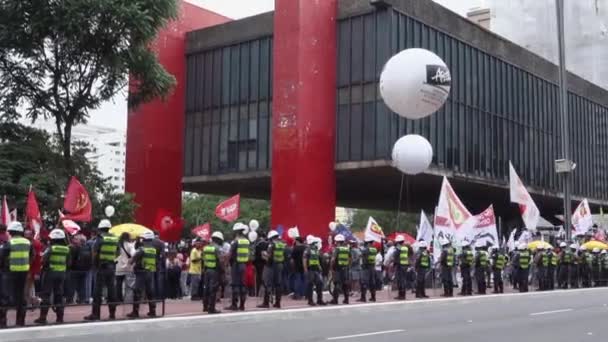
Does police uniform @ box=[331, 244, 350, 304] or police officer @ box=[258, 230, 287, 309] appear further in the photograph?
police uniform @ box=[331, 244, 350, 304]

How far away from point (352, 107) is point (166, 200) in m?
10.7

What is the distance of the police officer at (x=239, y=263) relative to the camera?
17344mm

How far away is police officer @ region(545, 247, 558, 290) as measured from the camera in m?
27.0

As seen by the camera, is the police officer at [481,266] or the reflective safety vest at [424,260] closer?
the reflective safety vest at [424,260]

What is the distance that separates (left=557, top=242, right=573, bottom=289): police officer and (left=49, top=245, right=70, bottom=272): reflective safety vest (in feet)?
61.8

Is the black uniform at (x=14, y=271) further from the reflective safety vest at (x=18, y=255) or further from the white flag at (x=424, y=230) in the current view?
the white flag at (x=424, y=230)

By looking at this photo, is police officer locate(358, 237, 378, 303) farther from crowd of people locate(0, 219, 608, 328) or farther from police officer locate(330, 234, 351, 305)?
police officer locate(330, 234, 351, 305)

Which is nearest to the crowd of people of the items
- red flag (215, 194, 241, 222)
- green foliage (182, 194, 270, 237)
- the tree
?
red flag (215, 194, 241, 222)

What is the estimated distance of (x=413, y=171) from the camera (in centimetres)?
2431

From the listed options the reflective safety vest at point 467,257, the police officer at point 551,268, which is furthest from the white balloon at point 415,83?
the police officer at point 551,268

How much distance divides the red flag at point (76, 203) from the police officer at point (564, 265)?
656 inches

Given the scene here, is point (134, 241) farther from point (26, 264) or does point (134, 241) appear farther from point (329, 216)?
point (329, 216)

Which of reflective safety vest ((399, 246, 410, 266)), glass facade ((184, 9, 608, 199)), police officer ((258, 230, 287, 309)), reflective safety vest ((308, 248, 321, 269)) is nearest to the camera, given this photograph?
police officer ((258, 230, 287, 309))

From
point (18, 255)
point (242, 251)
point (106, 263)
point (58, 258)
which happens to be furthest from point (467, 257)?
point (18, 255)
